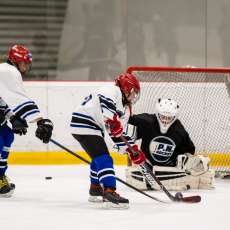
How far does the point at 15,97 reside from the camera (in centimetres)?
407

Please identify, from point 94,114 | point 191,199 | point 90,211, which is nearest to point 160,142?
point 191,199

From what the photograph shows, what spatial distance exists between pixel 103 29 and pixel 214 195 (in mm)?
3340

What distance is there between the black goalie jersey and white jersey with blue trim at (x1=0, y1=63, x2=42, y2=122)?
1.04 metres

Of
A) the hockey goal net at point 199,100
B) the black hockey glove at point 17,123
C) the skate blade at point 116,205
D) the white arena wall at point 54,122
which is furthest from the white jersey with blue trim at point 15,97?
the white arena wall at point 54,122

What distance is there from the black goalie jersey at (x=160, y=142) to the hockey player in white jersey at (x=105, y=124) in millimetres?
768

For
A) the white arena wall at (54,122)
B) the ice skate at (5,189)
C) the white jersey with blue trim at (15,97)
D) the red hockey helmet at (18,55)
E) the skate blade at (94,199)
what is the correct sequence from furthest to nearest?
the white arena wall at (54,122) < the ice skate at (5,189) < the red hockey helmet at (18,55) < the skate blade at (94,199) < the white jersey with blue trim at (15,97)

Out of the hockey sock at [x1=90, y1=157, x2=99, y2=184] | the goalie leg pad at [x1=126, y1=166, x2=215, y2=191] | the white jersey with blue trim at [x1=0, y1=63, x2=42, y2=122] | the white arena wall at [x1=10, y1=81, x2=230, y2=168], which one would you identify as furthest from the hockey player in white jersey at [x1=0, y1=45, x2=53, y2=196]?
the white arena wall at [x1=10, y1=81, x2=230, y2=168]

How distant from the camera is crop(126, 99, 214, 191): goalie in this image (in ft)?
15.4

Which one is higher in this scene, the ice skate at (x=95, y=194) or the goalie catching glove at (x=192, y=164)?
the goalie catching glove at (x=192, y=164)

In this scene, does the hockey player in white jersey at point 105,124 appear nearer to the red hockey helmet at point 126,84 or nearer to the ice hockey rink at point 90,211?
the red hockey helmet at point 126,84

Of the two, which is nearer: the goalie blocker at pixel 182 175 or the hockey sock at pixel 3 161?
the hockey sock at pixel 3 161

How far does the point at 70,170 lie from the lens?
597 cm

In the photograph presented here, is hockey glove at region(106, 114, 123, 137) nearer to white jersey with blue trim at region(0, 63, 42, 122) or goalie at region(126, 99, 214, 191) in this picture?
white jersey with blue trim at region(0, 63, 42, 122)

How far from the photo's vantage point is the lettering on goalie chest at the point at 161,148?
482 centimetres
